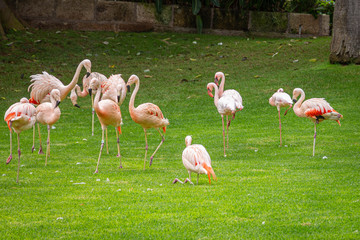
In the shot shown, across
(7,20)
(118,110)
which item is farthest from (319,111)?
(7,20)

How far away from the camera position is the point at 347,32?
16.7 meters

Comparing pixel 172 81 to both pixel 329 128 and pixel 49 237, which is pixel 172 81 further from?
pixel 49 237

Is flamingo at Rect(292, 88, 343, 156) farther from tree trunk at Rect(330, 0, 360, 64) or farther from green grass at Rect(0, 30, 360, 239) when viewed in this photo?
tree trunk at Rect(330, 0, 360, 64)

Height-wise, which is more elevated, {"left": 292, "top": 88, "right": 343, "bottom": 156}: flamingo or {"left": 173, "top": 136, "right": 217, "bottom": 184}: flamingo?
{"left": 292, "top": 88, "right": 343, "bottom": 156}: flamingo

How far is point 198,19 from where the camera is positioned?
74.9 feet

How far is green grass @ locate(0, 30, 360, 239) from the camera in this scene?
5.66 metres

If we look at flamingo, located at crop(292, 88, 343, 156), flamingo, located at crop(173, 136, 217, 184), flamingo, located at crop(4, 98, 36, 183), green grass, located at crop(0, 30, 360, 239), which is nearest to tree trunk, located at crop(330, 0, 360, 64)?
green grass, located at crop(0, 30, 360, 239)

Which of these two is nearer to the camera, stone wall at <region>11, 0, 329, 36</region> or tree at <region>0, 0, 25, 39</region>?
tree at <region>0, 0, 25, 39</region>

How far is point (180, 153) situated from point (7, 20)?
13.9 metres

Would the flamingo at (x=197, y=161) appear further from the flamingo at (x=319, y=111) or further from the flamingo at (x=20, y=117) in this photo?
the flamingo at (x=319, y=111)

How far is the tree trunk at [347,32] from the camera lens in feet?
54.2

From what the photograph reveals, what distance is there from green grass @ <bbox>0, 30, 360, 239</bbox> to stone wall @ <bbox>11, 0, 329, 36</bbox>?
2.85ft

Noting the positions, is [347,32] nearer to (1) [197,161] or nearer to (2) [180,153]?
(2) [180,153]

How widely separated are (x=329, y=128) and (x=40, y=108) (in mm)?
7048
